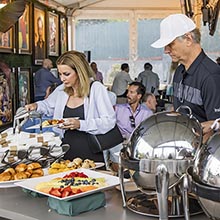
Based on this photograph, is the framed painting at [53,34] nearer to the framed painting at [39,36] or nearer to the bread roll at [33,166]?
the framed painting at [39,36]

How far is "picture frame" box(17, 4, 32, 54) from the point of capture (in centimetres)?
831

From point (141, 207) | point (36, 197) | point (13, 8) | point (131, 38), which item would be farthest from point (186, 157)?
point (131, 38)

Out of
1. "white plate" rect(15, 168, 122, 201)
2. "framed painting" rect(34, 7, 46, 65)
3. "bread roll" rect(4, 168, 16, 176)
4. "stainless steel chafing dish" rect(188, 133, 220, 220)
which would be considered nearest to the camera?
"stainless steel chafing dish" rect(188, 133, 220, 220)

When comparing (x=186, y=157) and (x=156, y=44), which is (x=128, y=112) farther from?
(x=186, y=157)

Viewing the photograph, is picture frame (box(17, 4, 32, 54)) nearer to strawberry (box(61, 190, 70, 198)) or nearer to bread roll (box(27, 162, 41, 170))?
bread roll (box(27, 162, 41, 170))

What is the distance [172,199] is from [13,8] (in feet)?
9.75

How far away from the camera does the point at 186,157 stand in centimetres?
135

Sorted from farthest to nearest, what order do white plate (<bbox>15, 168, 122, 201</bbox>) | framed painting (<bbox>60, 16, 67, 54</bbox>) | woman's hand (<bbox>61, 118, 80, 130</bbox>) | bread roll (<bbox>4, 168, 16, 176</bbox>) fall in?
framed painting (<bbox>60, 16, 67, 54</bbox>) → woman's hand (<bbox>61, 118, 80, 130</bbox>) → bread roll (<bbox>4, 168, 16, 176</bbox>) → white plate (<bbox>15, 168, 122, 201</bbox>)

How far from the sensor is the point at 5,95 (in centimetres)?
736

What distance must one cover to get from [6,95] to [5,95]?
0.05 m

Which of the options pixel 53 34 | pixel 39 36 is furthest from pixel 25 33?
pixel 53 34

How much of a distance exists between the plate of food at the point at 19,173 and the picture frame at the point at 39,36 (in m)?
7.60

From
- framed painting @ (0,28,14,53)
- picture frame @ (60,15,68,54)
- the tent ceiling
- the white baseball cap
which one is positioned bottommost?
the white baseball cap

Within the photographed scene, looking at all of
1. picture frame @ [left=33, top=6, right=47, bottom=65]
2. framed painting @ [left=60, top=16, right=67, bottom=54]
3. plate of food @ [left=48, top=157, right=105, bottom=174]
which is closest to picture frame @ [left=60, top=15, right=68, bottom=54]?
framed painting @ [left=60, top=16, right=67, bottom=54]
